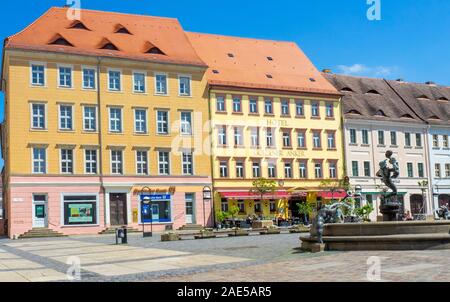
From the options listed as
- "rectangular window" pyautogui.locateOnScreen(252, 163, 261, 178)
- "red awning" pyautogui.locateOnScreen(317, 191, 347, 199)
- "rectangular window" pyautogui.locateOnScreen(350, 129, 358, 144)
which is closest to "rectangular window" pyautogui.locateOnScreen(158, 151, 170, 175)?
"rectangular window" pyautogui.locateOnScreen(252, 163, 261, 178)

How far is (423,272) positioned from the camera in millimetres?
12281

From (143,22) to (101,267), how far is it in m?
39.0

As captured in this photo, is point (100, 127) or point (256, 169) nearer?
point (100, 127)

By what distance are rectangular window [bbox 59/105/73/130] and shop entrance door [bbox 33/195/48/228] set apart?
5.27 meters

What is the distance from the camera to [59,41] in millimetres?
45469

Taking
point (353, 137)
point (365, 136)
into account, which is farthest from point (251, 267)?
point (365, 136)

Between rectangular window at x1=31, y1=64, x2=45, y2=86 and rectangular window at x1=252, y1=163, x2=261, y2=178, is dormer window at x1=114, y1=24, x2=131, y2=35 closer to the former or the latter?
rectangular window at x1=31, y1=64, x2=45, y2=86

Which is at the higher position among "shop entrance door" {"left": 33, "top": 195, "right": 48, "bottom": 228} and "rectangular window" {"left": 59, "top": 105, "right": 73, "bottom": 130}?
"rectangular window" {"left": 59, "top": 105, "right": 73, "bottom": 130}

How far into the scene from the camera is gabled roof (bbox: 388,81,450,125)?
61281 millimetres

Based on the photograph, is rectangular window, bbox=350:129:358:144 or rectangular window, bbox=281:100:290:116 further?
rectangular window, bbox=350:129:358:144

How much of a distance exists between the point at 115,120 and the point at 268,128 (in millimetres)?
13406

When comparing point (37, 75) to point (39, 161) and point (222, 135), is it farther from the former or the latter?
point (222, 135)

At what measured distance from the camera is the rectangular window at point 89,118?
4556 cm

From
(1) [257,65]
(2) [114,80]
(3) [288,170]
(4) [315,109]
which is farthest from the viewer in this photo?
(1) [257,65]
